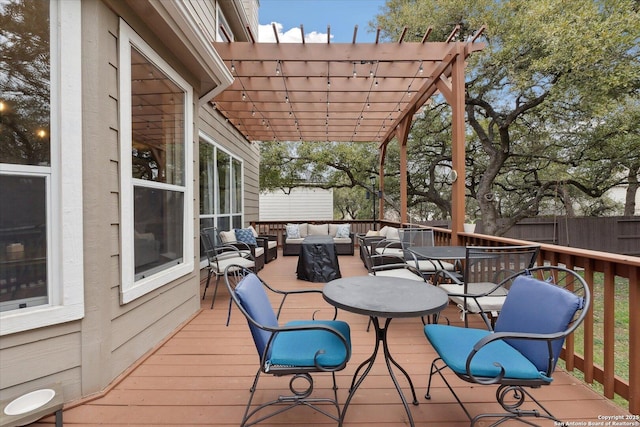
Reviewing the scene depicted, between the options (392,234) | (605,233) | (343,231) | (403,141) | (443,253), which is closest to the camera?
(443,253)

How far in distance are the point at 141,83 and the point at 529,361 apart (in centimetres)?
321

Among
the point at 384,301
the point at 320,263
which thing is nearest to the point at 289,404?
the point at 384,301

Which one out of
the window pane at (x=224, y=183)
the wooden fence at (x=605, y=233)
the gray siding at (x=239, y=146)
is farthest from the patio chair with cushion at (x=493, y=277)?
the wooden fence at (x=605, y=233)

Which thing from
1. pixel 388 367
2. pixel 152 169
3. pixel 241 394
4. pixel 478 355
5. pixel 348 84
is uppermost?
pixel 348 84

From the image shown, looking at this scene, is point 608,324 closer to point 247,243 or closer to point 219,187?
point 247,243

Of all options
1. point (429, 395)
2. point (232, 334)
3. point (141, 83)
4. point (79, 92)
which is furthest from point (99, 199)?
point (429, 395)

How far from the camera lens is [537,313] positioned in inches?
59.2

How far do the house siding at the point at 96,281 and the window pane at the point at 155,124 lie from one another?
265mm

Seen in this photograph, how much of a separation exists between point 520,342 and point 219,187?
5.17 m

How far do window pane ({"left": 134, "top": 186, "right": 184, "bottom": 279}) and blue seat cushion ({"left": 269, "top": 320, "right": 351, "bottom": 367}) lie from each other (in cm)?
141

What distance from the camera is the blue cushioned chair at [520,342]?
52.3 inches

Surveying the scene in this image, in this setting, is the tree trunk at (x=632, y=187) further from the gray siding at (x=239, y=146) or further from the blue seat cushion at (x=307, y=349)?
the gray siding at (x=239, y=146)

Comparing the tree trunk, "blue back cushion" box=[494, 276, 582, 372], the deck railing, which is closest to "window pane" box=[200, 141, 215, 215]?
"blue back cushion" box=[494, 276, 582, 372]

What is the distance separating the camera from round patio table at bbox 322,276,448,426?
4.82ft
